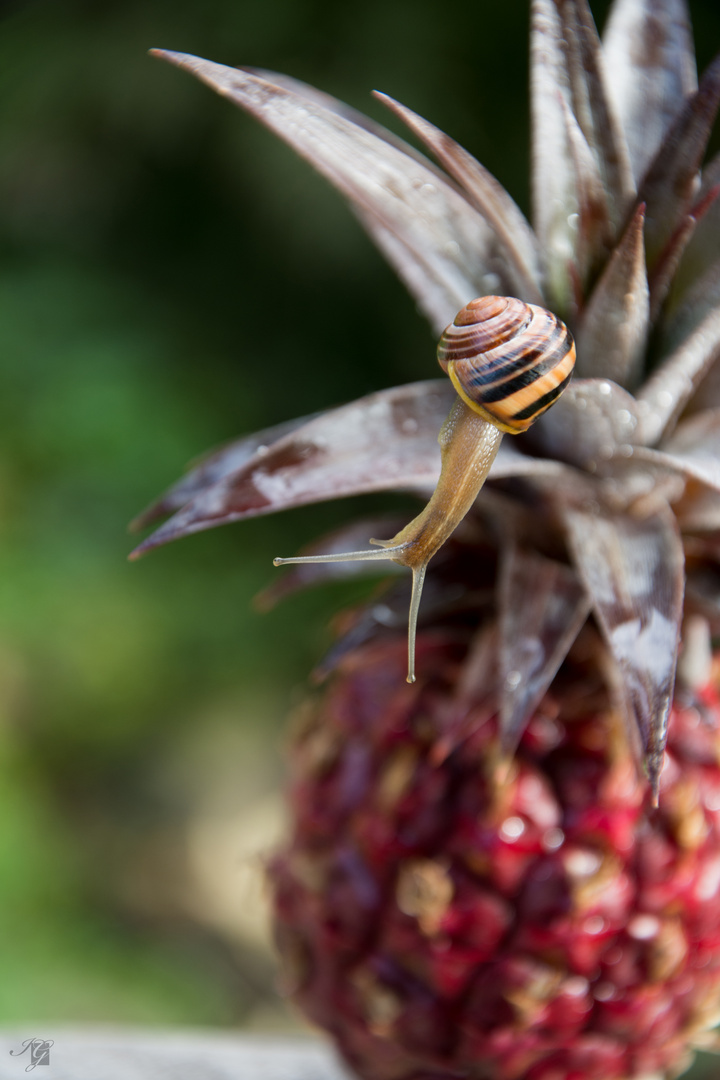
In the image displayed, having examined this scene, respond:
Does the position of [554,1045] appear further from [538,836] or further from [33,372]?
[33,372]

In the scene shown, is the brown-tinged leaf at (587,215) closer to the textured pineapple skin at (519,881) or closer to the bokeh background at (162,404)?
the textured pineapple skin at (519,881)

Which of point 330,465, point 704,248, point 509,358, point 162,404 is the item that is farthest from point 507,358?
point 162,404

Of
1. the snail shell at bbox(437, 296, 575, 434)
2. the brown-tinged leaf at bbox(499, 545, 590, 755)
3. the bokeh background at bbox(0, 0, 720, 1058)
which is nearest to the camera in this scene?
the snail shell at bbox(437, 296, 575, 434)

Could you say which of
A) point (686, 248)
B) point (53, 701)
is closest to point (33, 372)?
point (53, 701)

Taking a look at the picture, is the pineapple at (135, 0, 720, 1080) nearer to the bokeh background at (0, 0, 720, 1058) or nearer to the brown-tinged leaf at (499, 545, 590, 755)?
the brown-tinged leaf at (499, 545, 590, 755)

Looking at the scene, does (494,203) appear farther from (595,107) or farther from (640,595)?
(640,595)

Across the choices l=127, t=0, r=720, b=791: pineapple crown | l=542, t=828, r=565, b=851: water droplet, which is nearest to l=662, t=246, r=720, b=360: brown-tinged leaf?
l=127, t=0, r=720, b=791: pineapple crown

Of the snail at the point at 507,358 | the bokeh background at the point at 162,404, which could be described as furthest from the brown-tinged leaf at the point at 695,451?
the bokeh background at the point at 162,404
